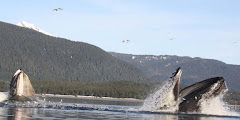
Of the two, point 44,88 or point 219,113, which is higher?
point 44,88

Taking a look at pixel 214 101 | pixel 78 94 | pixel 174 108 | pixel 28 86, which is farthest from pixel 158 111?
pixel 78 94

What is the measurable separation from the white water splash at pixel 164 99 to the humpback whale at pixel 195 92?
339 millimetres

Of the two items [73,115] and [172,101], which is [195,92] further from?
[73,115]

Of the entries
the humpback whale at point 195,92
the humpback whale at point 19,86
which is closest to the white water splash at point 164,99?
the humpback whale at point 195,92

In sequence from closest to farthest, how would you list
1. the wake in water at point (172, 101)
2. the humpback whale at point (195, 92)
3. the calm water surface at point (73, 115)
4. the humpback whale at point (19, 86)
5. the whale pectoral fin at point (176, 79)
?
the calm water surface at point (73, 115), the whale pectoral fin at point (176, 79), the humpback whale at point (195, 92), the wake in water at point (172, 101), the humpback whale at point (19, 86)

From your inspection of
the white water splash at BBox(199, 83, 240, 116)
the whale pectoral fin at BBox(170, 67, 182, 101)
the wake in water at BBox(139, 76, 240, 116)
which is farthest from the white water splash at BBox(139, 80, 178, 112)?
the white water splash at BBox(199, 83, 240, 116)

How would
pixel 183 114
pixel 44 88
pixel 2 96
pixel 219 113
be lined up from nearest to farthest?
pixel 183 114 < pixel 219 113 < pixel 2 96 < pixel 44 88

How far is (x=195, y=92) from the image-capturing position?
1935 inches

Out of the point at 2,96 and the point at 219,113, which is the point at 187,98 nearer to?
the point at 219,113

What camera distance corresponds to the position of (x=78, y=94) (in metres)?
196

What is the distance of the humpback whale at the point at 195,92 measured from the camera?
1914 inches

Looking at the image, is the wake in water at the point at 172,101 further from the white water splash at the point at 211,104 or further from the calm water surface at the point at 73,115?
the calm water surface at the point at 73,115

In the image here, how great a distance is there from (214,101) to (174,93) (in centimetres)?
355

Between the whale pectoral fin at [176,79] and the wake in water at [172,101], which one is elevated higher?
the whale pectoral fin at [176,79]
